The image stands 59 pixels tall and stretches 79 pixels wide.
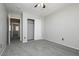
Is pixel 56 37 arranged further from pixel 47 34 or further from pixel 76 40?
pixel 76 40

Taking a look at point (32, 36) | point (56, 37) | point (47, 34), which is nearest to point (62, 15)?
point (56, 37)

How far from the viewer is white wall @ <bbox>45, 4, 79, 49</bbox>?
3775mm

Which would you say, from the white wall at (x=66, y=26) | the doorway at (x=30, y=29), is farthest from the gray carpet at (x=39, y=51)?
the doorway at (x=30, y=29)

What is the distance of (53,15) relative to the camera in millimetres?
5496

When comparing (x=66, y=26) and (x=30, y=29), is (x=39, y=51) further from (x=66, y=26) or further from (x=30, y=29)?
(x=30, y=29)

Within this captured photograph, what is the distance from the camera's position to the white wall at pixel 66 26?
12.4 feet

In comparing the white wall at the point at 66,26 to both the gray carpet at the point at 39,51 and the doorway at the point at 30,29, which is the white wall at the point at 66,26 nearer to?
the gray carpet at the point at 39,51

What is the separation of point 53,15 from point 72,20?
74.3 inches

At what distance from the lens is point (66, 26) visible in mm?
4336

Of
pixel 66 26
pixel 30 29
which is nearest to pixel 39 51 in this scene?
pixel 66 26

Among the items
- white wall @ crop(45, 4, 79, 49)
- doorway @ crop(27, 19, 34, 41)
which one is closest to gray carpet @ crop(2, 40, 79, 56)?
white wall @ crop(45, 4, 79, 49)

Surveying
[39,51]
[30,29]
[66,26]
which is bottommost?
[39,51]

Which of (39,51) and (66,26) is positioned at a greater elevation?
(66,26)

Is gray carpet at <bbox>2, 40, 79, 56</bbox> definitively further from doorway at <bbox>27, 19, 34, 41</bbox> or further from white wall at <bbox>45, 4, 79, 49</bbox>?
doorway at <bbox>27, 19, 34, 41</bbox>
